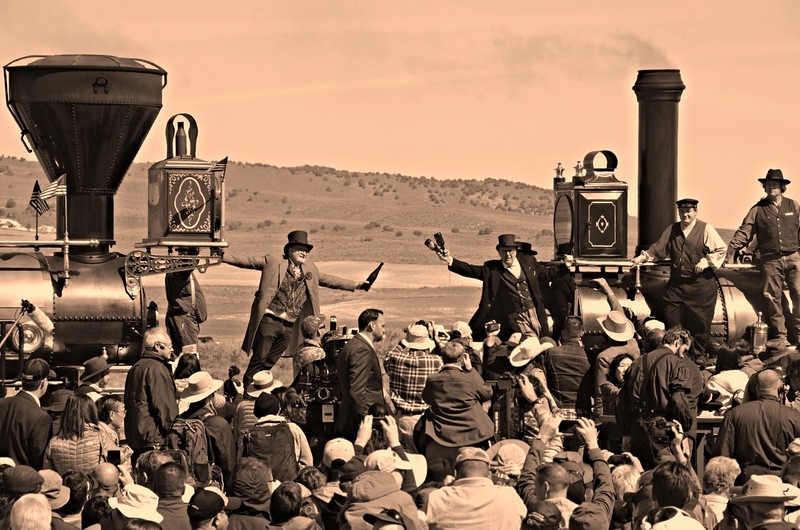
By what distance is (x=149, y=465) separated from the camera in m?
10.8

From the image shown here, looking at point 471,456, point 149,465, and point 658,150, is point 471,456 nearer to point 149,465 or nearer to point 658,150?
point 149,465

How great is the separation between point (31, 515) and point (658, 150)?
12.3 m

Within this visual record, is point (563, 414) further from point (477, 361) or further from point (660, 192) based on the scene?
point (660, 192)

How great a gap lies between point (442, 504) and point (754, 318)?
935 centimetres

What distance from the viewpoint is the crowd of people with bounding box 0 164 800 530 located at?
970 cm

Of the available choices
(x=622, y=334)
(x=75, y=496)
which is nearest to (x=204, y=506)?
(x=75, y=496)

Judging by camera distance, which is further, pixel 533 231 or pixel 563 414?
pixel 533 231

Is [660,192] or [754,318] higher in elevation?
[660,192]

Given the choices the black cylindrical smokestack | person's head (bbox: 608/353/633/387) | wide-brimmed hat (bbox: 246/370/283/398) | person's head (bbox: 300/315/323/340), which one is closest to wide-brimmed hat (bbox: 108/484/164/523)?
wide-brimmed hat (bbox: 246/370/283/398)

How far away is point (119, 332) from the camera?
57.0 feet

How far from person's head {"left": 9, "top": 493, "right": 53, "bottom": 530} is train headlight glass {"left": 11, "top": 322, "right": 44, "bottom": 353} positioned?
775cm

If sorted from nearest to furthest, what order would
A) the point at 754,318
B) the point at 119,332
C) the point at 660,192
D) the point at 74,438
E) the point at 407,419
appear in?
the point at 74,438, the point at 407,419, the point at 119,332, the point at 754,318, the point at 660,192

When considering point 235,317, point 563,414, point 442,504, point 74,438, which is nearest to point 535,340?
point 563,414

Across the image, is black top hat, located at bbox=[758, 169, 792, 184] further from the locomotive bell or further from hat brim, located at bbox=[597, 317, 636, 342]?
the locomotive bell
